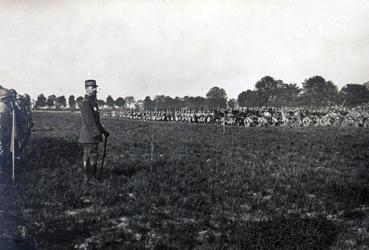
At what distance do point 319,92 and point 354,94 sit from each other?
989cm

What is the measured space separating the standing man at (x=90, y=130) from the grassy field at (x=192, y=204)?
48 cm

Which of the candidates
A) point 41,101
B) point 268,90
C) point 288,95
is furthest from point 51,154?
point 41,101

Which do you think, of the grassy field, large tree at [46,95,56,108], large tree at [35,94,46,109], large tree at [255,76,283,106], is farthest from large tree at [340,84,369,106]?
large tree at [46,95,56,108]

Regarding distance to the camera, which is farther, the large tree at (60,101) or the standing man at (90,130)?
the large tree at (60,101)

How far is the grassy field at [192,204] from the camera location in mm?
5160

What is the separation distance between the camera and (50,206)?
6445 mm

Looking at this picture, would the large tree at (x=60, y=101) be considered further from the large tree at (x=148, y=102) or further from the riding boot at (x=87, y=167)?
the riding boot at (x=87, y=167)

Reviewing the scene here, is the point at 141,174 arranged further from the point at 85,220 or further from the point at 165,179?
the point at 85,220

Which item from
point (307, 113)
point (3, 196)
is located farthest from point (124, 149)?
point (307, 113)

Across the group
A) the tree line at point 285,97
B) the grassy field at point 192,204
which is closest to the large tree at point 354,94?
the tree line at point 285,97

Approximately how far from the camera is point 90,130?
8.24 meters

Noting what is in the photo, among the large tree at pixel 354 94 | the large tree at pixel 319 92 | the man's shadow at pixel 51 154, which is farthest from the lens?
the large tree at pixel 319 92

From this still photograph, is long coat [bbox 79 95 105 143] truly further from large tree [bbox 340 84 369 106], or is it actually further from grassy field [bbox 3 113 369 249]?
large tree [bbox 340 84 369 106]

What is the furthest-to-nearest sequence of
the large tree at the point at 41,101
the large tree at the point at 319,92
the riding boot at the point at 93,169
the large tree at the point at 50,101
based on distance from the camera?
the large tree at the point at 50,101 < the large tree at the point at 41,101 < the large tree at the point at 319,92 < the riding boot at the point at 93,169
